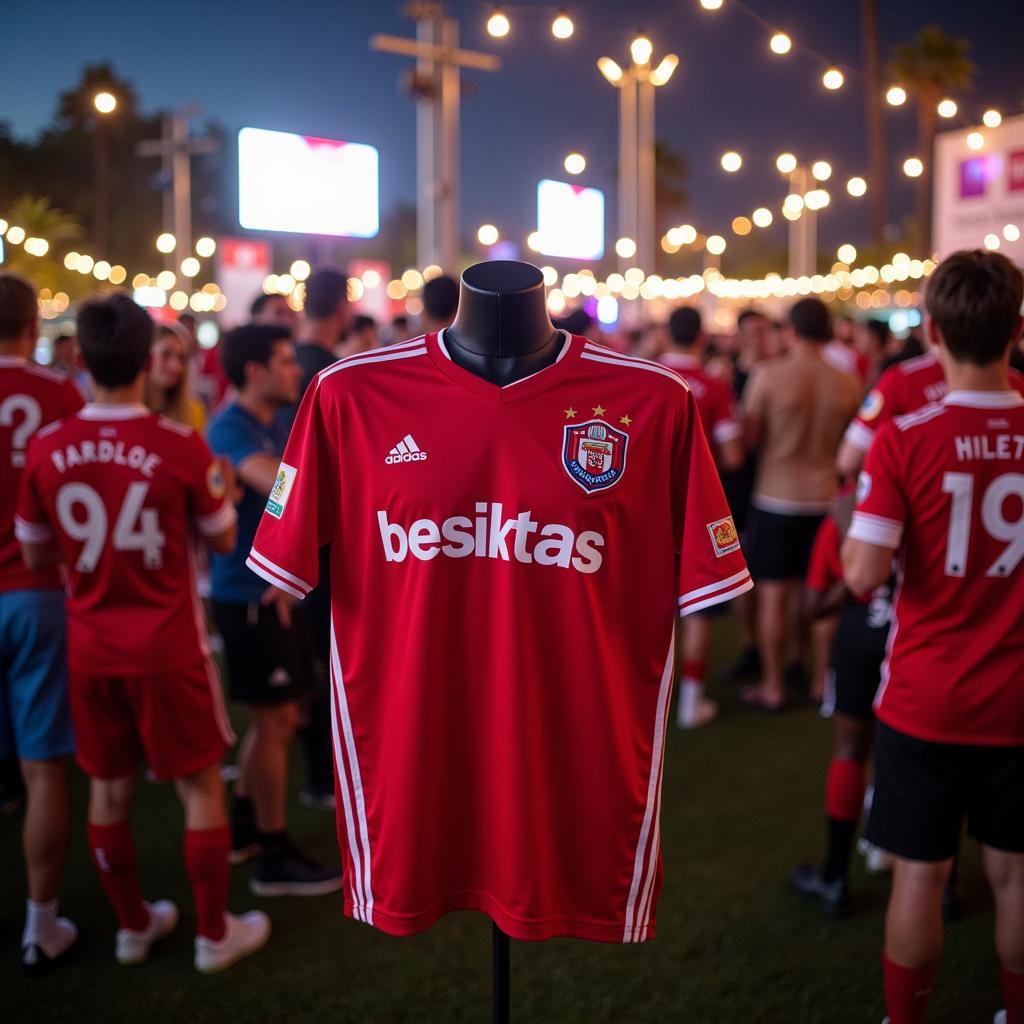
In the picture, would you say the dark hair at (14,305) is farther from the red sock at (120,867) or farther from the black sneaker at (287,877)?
the black sneaker at (287,877)

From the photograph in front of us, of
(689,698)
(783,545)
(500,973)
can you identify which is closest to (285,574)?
(500,973)

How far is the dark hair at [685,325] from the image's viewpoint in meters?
5.03

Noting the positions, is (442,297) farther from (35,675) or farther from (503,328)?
(503,328)

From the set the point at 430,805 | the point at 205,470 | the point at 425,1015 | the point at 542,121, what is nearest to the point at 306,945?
the point at 425,1015

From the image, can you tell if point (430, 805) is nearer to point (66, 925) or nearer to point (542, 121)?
point (66, 925)

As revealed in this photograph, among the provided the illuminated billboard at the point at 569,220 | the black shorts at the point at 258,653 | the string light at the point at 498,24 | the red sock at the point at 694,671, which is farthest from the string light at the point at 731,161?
the black shorts at the point at 258,653

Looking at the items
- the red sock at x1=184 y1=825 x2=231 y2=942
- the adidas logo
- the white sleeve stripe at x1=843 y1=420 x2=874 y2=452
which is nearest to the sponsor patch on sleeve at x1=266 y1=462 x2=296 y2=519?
the adidas logo

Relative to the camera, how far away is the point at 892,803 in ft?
7.23

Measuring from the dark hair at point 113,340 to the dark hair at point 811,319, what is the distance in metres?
3.54

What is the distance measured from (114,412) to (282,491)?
3.80 feet

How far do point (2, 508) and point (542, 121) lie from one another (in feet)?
112

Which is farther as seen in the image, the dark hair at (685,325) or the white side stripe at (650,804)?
the dark hair at (685,325)

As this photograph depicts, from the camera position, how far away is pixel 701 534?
162 centimetres

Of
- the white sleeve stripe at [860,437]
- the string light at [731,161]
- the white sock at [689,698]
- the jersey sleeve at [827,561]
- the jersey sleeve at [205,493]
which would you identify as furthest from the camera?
the string light at [731,161]
